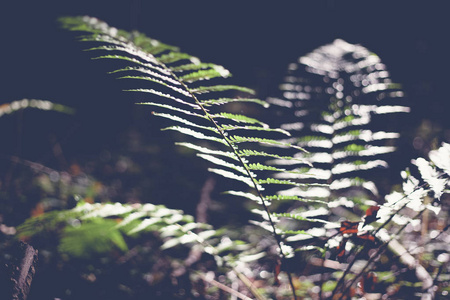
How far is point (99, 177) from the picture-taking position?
2049 mm

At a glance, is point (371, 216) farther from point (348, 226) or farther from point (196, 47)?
point (196, 47)

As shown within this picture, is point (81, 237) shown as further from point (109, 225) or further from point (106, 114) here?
point (106, 114)

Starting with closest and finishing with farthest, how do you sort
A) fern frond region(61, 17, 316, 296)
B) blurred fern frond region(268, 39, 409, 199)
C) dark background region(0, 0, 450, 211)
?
fern frond region(61, 17, 316, 296) < blurred fern frond region(268, 39, 409, 199) < dark background region(0, 0, 450, 211)

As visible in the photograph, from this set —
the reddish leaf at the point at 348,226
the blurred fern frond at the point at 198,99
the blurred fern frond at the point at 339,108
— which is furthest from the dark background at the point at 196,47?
the reddish leaf at the point at 348,226

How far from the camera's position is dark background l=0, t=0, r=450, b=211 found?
2.35 meters

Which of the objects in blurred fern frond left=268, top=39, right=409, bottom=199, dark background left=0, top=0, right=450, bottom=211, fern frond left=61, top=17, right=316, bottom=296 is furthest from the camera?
dark background left=0, top=0, right=450, bottom=211

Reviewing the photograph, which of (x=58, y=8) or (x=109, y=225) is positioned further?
(x=58, y=8)

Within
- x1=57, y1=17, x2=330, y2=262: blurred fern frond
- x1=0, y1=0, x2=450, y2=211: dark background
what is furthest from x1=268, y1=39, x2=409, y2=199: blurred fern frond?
x1=0, y1=0, x2=450, y2=211: dark background

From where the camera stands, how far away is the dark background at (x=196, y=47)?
2.35 meters

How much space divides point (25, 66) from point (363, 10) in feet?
9.71

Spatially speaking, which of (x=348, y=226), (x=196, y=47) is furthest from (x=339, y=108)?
(x=196, y=47)

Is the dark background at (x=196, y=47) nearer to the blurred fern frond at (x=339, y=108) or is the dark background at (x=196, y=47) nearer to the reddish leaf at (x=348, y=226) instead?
the blurred fern frond at (x=339, y=108)

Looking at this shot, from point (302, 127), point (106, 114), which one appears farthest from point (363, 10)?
point (106, 114)

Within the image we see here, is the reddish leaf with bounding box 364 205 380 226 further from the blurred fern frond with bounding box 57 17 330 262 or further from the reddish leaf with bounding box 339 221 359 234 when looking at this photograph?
the blurred fern frond with bounding box 57 17 330 262
